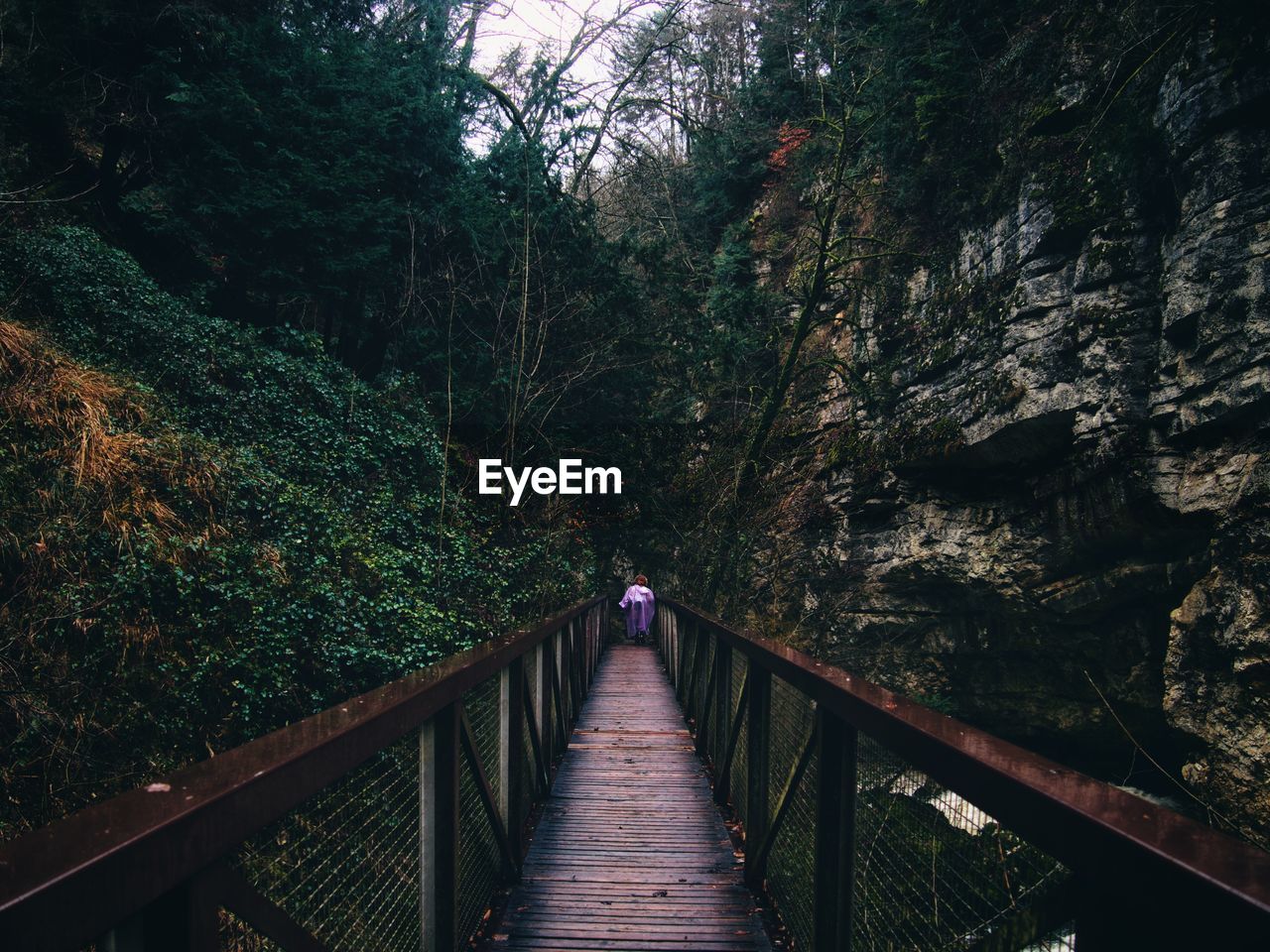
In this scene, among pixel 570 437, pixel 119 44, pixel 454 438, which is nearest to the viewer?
pixel 119 44

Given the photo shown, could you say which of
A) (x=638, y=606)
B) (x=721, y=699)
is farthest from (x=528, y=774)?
(x=638, y=606)

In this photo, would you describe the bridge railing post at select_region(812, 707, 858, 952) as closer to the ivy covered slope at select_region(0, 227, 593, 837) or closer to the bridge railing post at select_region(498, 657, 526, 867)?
the bridge railing post at select_region(498, 657, 526, 867)

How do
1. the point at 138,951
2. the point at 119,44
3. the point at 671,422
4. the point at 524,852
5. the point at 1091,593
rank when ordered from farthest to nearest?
the point at 671,422, the point at 119,44, the point at 1091,593, the point at 524,852, the point at 138,951

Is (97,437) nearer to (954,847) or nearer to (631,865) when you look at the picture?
(631,865)

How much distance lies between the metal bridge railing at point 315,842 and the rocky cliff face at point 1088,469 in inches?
275

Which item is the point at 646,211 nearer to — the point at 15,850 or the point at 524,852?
the point at 524,852

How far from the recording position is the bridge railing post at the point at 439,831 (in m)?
2.13

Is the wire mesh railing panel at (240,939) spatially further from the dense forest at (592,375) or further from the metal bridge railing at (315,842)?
the dense forest at (592,375)

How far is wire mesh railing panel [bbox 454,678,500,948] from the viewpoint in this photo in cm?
252

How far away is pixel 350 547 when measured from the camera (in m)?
8.01

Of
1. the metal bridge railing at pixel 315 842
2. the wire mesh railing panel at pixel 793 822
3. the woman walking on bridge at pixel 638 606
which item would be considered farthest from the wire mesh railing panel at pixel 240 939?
the woman walking on bridge at pixel 638 606

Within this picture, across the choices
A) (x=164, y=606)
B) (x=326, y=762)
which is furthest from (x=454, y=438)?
(x=326, y=762)

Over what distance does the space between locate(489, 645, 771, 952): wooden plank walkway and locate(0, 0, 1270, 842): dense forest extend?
324 cm

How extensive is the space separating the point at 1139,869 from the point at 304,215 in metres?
11.9
